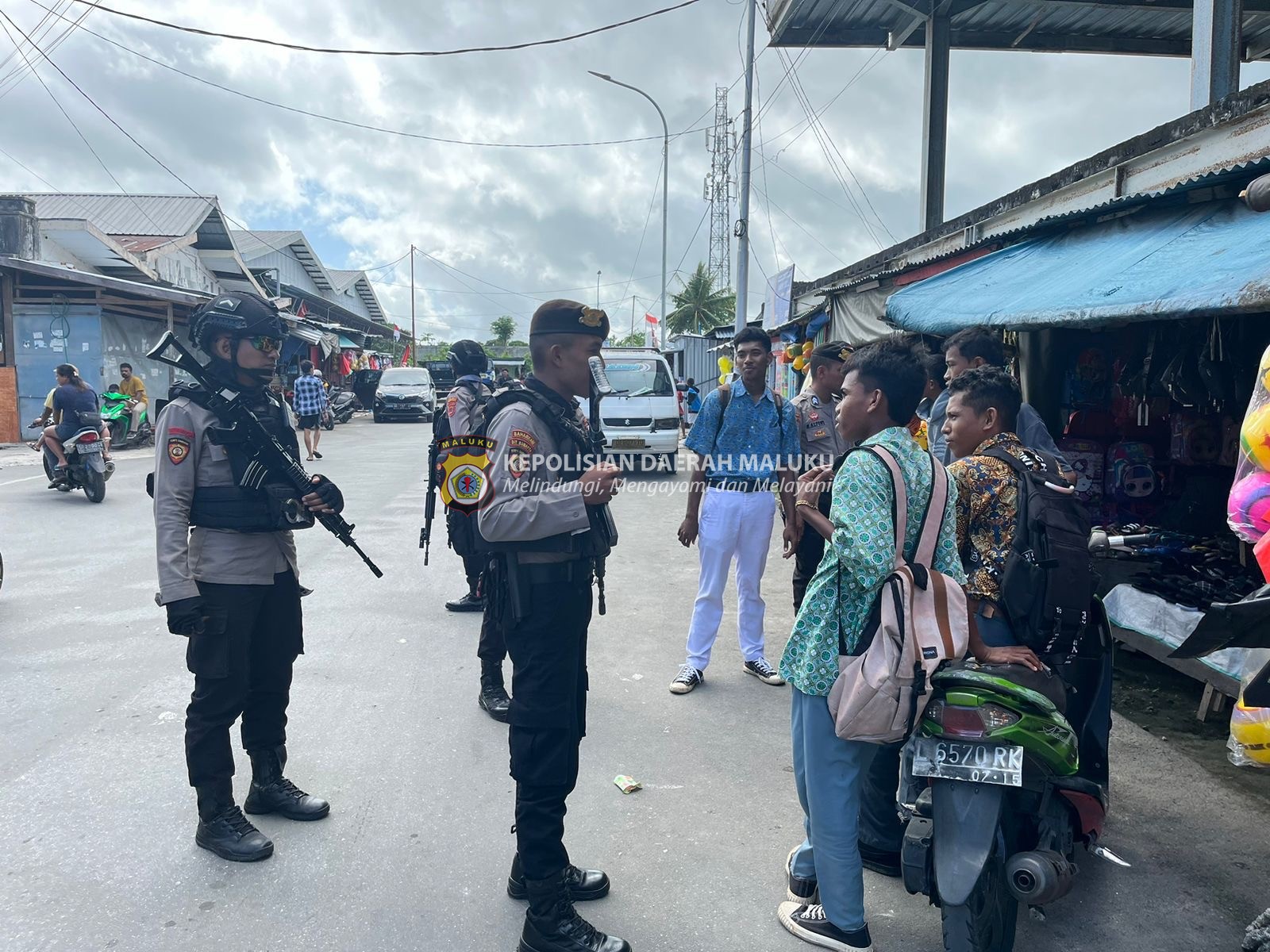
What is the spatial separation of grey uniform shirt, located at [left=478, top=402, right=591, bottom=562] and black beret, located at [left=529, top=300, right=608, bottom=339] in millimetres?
281

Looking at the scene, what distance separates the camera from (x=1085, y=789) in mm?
2680

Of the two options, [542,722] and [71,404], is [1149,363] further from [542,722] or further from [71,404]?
[71,404]

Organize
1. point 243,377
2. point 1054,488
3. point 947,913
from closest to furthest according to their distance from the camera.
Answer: point 947,913 < point 1054,488 < point 243,377

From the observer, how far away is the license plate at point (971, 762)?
2.30 meters

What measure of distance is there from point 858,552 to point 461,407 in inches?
132

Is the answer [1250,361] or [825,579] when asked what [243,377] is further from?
[1250,361]

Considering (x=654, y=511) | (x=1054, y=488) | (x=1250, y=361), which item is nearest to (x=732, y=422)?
(x=1054, y=488)

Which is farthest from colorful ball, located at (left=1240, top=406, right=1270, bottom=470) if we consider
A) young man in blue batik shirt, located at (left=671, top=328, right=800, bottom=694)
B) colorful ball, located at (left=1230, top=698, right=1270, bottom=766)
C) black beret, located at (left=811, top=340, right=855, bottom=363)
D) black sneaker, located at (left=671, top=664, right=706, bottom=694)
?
black sneaker, located at (left=671, top=664, right=706, bottom=694)

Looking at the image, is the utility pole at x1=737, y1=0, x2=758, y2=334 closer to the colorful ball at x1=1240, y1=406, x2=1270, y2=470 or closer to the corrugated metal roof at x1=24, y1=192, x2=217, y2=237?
the colorful ball at x1=1240, y1=406, x2=1270, y2=470

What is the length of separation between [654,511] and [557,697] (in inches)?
327

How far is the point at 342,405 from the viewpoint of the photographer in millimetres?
26156

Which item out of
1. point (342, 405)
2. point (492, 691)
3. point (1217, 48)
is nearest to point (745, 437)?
point (492, 691)

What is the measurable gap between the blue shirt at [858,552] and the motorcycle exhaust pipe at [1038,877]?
2.21ft

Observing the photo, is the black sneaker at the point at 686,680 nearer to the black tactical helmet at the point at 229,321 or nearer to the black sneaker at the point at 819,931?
the black sneaker at the point at 819,931
